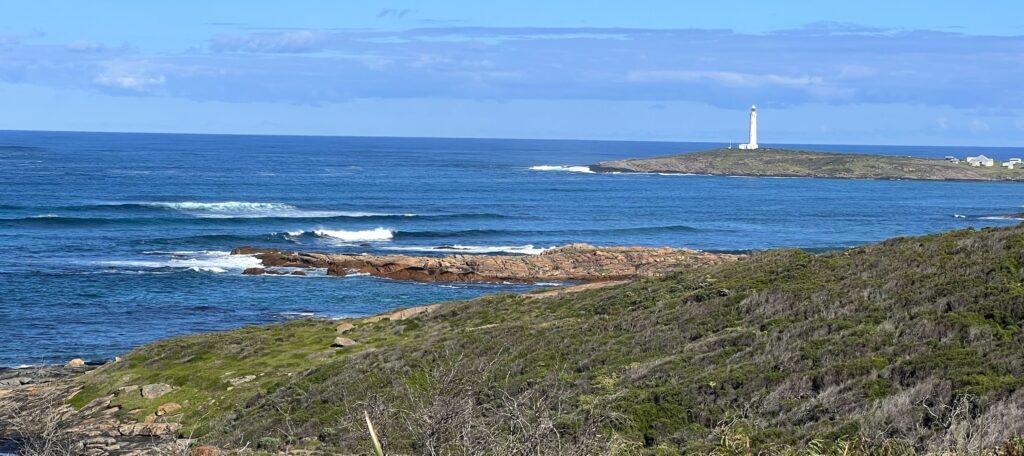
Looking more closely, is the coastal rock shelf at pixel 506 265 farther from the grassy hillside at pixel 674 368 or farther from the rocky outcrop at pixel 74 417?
the rocky outcrop at pixel 74 417

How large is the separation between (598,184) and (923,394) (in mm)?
110032

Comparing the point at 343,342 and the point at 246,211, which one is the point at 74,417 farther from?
the point at 246,211

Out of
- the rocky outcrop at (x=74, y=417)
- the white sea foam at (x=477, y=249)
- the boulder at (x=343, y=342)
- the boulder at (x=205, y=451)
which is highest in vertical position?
the boulder at (x=205, y=451)

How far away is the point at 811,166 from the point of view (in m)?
158

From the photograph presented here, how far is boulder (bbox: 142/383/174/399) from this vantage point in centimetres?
2614

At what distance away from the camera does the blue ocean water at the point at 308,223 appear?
42406 mm

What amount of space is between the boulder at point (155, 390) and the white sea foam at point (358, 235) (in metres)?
41.0

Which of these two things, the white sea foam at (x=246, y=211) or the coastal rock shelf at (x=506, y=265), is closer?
the coastal rock shelf at (x=506, y=265)

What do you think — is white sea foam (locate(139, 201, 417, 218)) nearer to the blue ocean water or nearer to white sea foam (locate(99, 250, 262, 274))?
the blue ocean water

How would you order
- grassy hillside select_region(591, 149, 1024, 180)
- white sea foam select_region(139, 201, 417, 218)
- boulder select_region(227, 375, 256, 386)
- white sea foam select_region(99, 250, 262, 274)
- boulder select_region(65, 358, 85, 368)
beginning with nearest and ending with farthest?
boulder select_region(227, 375, 256, 386) < boulder select_region(65, 358, 85, 368) < white sea foam select_region(99, 250, 262, 274) < white sea foam select_region(139, 201, 417, 218) < grassy hillside select_region(591, 149, 1024, 180)

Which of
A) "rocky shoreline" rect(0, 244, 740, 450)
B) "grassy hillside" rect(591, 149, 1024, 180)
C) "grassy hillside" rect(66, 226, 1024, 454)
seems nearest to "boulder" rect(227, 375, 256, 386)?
"rocky shoreline" rect(0, 244, 740, 450)

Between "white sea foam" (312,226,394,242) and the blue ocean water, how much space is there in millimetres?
243

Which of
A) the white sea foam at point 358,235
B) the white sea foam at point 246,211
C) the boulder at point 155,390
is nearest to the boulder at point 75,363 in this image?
the boulder at point 155,390

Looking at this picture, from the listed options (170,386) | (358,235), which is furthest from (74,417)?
(358,235)
